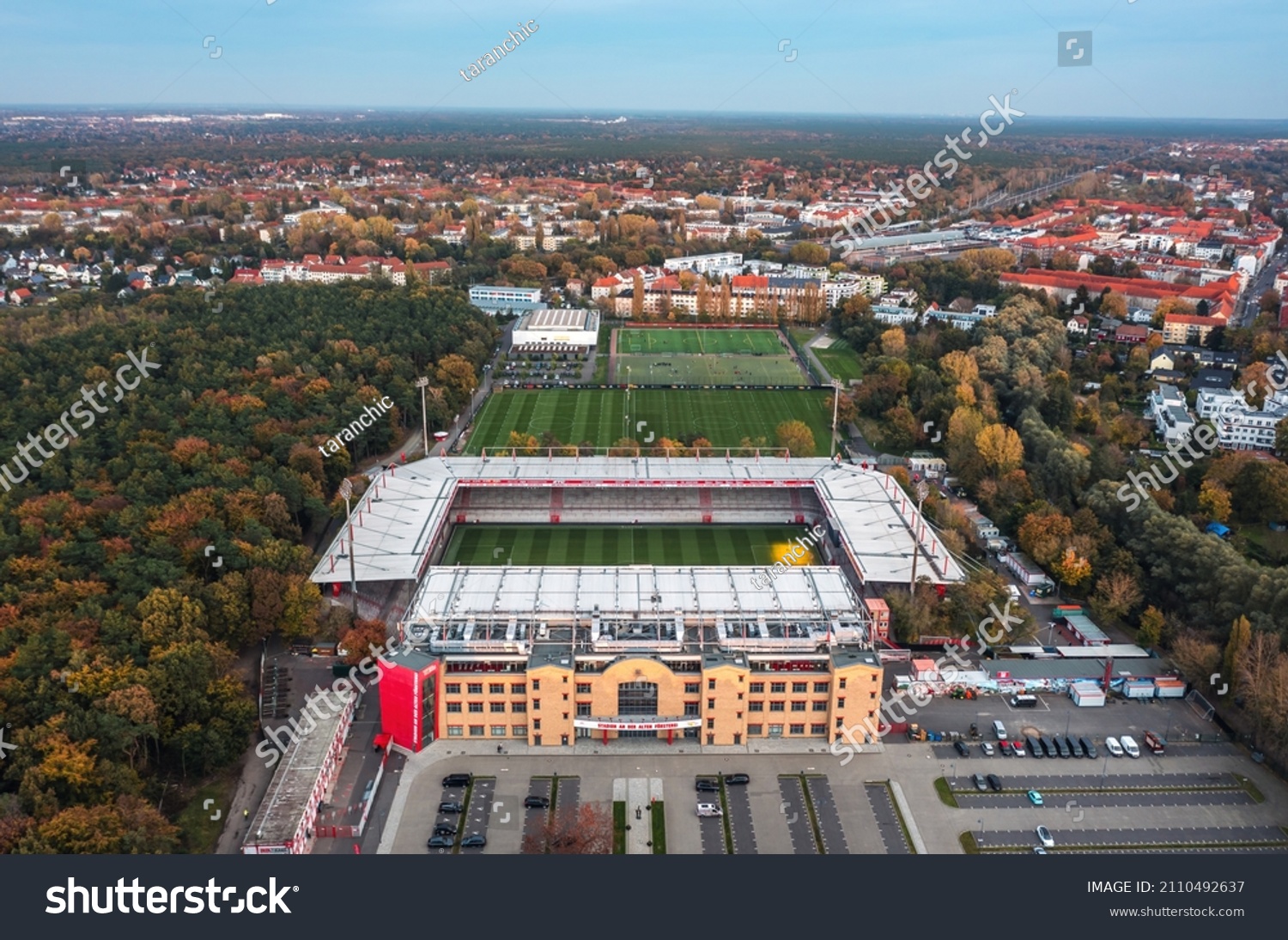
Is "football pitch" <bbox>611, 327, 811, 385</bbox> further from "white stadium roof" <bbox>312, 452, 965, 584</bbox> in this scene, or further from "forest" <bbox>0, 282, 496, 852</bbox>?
"white stadium roof" <bbox>312, 452, 965, 584</bbox>

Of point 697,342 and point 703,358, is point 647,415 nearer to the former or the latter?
point 703,358

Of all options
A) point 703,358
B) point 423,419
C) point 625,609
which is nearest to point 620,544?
point 625,609

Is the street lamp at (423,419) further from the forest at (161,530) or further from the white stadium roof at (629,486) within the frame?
the white stadium roof at (629,486)

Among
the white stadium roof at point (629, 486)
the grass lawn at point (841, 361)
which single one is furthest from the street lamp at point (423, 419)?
the grass lawn at point (841, 361)

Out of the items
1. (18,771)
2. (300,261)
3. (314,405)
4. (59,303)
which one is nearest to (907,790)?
(18,771)

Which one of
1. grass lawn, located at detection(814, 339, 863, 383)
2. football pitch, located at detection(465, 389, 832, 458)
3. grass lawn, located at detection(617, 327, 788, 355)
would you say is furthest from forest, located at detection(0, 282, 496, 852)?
grass lawn, located at detection(814, 339, 863, 383)
